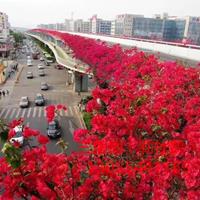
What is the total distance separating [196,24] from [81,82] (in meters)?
92.8

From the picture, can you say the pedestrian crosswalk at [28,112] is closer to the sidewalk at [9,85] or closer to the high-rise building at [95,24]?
the sidewalk at [9,85]

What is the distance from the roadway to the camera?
23584 millimetres

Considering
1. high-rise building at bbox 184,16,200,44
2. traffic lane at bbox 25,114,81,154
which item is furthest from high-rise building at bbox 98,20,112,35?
traffic lane at bbox 25,114,81,154

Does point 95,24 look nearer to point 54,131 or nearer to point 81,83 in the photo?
point 81,83

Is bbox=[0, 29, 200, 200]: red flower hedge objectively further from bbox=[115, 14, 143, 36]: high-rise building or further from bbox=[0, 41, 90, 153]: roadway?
bbox=[115, 14, 143, 36]: high-rise building

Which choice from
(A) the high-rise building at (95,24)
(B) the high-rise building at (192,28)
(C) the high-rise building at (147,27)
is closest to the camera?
(B) the high-rise building at (192,28)

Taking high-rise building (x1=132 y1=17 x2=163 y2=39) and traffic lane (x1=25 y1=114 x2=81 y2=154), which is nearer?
traffic lane (x1=25 y1=114 x2=81 y2=154)

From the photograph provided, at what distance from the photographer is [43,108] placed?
100ft

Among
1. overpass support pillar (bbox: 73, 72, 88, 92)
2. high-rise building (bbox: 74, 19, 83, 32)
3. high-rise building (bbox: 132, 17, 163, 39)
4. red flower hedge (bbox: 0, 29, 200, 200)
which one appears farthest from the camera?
high-rise building (bbox: 74, 19, 83, 32)

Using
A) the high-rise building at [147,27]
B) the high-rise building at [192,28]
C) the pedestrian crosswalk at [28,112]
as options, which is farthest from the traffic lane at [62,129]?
the high-rise building at [147,27]

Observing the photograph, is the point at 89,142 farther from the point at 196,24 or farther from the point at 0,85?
the point at 196,24

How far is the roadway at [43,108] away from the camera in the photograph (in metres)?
23.6

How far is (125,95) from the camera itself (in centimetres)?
1176

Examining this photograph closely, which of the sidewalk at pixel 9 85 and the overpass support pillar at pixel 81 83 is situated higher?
the overpass support pillar at pixel 81 83
